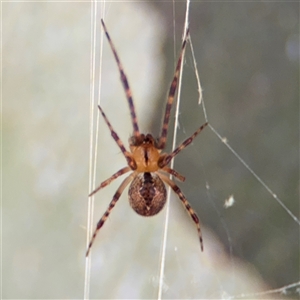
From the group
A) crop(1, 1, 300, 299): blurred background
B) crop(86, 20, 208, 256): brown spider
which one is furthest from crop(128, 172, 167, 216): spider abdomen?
crop(1, 1, 300, 299): blurred background

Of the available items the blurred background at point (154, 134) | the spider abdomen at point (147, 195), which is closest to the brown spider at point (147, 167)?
the spider abdomen at point (147, 195)

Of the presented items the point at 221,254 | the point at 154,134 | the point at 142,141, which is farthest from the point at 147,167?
the point at 221,254

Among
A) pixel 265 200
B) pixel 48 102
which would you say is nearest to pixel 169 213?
pixel 265 200

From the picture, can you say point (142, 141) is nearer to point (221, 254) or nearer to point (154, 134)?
point (154, 134)

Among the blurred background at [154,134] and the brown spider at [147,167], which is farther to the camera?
the blurred background at [154,134]

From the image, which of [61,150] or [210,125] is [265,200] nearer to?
[210,125]

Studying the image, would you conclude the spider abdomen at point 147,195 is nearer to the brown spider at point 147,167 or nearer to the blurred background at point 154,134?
the brown spider at point 147,167
